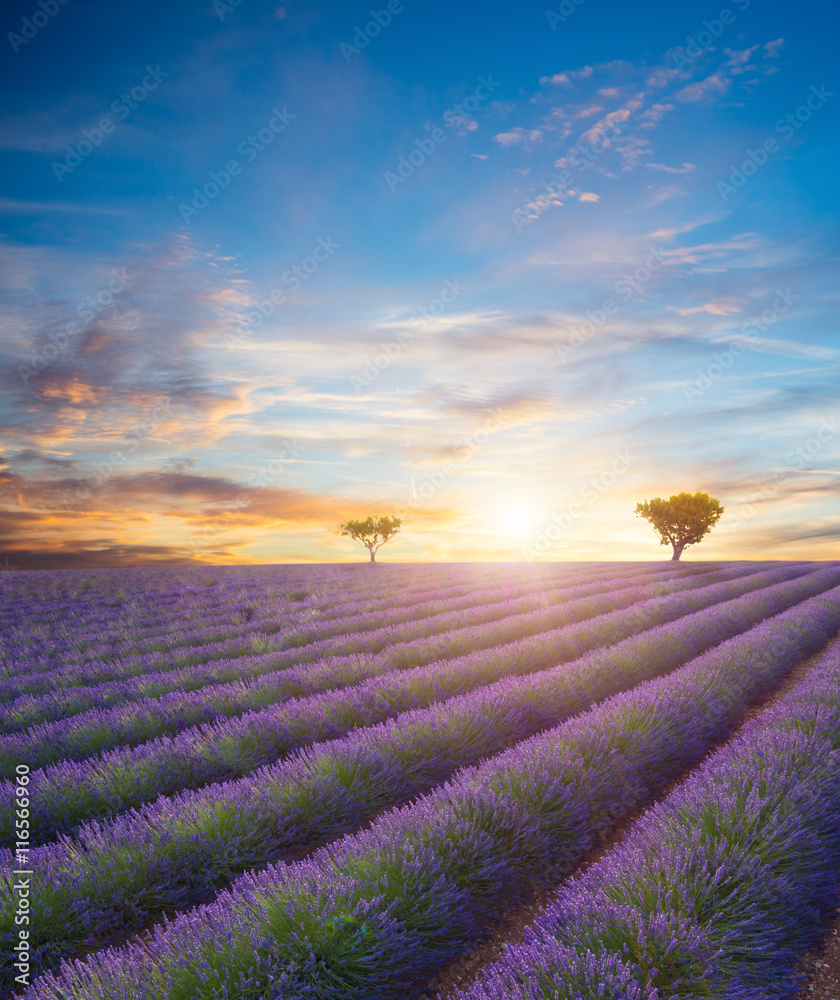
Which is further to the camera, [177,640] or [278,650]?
[177,640]

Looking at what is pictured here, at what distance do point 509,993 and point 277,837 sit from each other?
5.67 ft

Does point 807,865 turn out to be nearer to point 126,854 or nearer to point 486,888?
point 486,888

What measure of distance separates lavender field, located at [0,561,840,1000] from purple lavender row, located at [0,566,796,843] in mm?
23

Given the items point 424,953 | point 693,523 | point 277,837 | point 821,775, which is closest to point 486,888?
point 424,953

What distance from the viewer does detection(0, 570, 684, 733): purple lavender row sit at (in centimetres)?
564

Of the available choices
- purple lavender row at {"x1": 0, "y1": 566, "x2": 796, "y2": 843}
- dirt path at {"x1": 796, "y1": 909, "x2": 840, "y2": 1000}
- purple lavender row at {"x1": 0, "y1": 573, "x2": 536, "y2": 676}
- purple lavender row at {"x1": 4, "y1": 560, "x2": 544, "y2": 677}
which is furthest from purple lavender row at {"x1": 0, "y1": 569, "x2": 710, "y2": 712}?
dirt path at {"x1": 796, "y1": 909, "x2": 840, "y2": 1000}

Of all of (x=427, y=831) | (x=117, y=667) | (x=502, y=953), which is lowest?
(x=502, y=953)

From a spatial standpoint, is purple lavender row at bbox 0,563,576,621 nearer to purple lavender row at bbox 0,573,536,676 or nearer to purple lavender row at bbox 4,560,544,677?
purple lavender row at bbox 0,573,536,676

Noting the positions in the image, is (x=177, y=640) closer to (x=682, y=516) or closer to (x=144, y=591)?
(x=144, y=591)

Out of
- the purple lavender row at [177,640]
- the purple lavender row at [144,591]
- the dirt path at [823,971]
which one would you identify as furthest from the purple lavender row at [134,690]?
the purple lavender row at [144,591]

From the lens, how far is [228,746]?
4.15m

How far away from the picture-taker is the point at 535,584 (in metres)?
15.7

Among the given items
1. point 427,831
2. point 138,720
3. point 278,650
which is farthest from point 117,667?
point 427,831

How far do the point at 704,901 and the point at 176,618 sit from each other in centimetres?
1207
